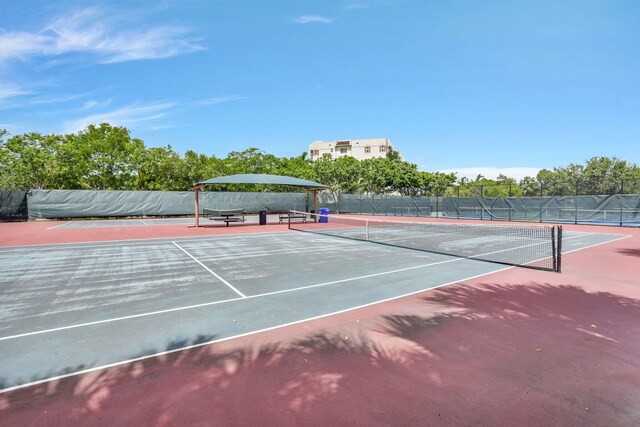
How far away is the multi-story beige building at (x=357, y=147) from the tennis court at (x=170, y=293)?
8614 centimetres

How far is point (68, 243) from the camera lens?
13.5 metres

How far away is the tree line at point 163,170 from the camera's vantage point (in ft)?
103

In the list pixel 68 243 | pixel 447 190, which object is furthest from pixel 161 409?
pixel 447 190

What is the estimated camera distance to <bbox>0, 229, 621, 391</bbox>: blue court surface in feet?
13.5

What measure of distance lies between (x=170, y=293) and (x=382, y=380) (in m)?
4.66

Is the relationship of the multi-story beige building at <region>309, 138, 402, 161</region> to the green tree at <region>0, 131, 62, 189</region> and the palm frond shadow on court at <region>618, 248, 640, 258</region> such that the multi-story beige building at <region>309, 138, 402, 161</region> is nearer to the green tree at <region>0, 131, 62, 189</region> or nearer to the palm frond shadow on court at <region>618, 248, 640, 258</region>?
the green tree at <region>0, 131, 62, 189</region>

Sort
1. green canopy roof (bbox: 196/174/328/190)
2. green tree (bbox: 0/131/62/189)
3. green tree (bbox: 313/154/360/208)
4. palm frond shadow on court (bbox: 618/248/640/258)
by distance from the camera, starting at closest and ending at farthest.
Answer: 1. palm frond shadow on court (bbox: 618/248/640/258)
2. green canopy roof (bbox: 196/174/328/190)
3. green tree (bbox: 0/131/62/189)
4. green tree (bbox: 313/154/360/208)

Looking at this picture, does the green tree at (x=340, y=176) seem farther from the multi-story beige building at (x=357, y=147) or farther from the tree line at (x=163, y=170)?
the multi-story beige building at (x=357, y=147)

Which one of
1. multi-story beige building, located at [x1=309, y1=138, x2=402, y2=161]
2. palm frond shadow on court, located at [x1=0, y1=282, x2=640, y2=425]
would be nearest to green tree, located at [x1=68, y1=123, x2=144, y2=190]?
palm frond shadow on court, located at [x1=0, y1=282, x2=640, y2=425]

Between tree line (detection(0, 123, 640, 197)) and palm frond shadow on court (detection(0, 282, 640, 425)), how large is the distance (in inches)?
1019

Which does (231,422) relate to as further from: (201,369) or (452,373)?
(452,373)

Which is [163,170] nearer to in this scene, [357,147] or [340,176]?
[340,176]

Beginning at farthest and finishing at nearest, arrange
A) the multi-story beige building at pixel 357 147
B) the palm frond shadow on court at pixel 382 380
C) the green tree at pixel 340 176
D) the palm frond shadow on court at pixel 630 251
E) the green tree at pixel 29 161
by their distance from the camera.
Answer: the multi-story beige building at pixel 357 147, the green tree at pixel 340 176, the green tree at pixel 29 161, the palm frond shadow on court at pixel 630 251, the palm frond shadow on court at pixel 382 380

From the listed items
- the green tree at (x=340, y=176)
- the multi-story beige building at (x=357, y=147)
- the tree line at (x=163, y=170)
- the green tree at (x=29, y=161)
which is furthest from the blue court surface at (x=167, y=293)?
the multi-story beige building at (x=357, y=147)
